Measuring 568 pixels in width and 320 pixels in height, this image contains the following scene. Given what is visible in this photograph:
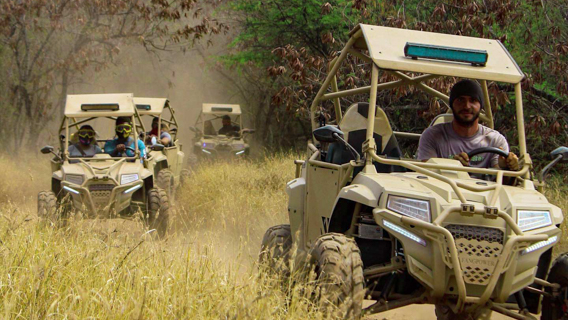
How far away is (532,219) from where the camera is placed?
4781 millimetres

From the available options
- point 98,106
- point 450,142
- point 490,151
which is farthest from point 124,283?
point 98,106

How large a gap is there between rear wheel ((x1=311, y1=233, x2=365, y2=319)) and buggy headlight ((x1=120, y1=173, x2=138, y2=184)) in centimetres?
609

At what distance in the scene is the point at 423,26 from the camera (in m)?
11.3

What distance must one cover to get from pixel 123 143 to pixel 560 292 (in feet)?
26.8

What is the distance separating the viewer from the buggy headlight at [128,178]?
1062cm

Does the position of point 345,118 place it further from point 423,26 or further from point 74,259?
Answer: point 423,26

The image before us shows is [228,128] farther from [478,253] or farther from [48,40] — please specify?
[478,253]

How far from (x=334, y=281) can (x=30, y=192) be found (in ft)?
37.5

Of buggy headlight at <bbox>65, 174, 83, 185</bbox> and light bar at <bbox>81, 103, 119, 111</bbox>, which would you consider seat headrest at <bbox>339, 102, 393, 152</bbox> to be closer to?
buggy headlight at <bbox>65, 174, 83, 185</bbox>

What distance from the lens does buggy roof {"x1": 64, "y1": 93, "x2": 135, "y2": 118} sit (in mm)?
11477

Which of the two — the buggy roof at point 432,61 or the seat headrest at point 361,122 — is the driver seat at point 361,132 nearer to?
the seat headrest at point 361,122

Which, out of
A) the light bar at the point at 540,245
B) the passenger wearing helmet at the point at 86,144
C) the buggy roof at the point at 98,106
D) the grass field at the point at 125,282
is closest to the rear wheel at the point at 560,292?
the light bar at the point at 540,245

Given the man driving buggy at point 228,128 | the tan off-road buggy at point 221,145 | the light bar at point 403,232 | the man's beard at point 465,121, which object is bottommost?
the tan off-road buggy at point 221,145

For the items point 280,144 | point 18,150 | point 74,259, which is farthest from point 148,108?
point 74,259
